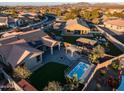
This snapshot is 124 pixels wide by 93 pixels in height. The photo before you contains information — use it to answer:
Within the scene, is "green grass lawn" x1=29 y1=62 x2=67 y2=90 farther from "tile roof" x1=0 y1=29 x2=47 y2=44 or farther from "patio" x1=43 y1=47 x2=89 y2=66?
"tile roof" x1=0 y1=29 x2=47 y2=44

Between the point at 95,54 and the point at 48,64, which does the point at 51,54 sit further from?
the point at 95,54

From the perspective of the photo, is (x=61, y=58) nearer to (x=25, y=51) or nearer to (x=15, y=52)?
(x=25, y=51)

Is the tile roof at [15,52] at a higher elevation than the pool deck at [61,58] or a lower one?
higher

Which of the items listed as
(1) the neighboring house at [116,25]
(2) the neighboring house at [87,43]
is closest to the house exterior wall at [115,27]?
(1) the neighboring house at [116,25]

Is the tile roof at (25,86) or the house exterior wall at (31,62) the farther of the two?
the house exterior wall at (31,62)

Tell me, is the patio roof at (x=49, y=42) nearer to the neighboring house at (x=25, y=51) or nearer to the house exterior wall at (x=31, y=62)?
the neighboring house at (x=25, y=51)

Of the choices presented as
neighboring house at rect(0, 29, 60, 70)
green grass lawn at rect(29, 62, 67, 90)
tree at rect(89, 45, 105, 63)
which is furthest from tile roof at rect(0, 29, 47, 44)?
tree at rect(89, 45, 105, 63)
